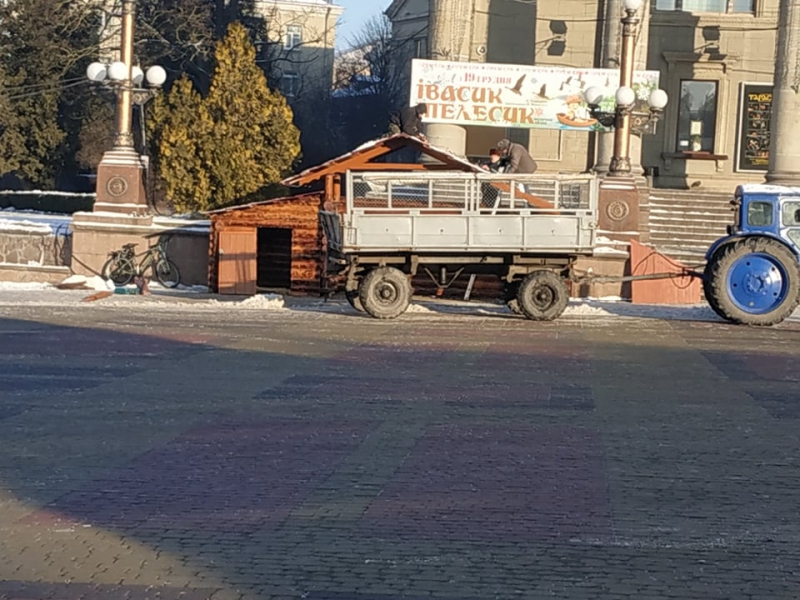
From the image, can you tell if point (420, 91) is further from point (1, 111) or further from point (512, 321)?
point (1, 111)

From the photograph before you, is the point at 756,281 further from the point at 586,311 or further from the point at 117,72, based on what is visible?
the point at 117,72

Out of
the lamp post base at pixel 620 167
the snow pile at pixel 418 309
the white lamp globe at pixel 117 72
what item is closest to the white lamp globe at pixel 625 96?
the lamp post base at pixel 620 167

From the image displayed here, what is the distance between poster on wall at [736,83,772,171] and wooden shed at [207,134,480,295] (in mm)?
16725

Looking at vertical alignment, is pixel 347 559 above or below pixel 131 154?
below

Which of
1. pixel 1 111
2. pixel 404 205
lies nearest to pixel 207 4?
pixel 1 111

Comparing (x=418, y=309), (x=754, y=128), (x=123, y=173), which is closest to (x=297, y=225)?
(x=418, y=309)

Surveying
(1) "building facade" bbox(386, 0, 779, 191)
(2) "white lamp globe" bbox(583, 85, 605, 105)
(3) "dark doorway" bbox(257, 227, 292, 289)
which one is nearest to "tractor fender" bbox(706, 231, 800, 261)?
(2) "white lamp globe" bbox(583, 85, 605, 105)

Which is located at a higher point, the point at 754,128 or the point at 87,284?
the point at 754,128

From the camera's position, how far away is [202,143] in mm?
28500

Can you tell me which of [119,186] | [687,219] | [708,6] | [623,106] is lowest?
[687,219]

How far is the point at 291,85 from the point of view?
78.8m

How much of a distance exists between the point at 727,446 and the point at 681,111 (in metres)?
30.8

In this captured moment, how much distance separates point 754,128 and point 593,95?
14.8 meters

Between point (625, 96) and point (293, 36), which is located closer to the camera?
point (625, 96)
